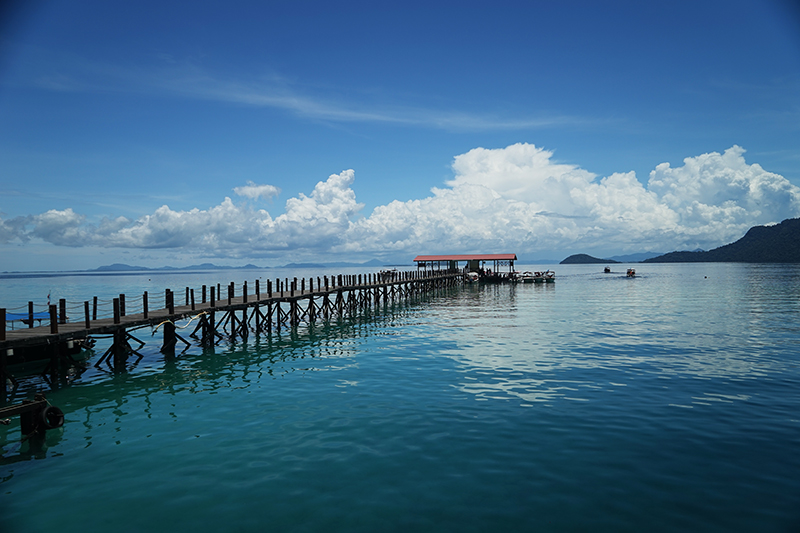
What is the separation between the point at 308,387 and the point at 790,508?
13693 mm

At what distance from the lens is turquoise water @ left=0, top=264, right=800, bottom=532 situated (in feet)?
27.9

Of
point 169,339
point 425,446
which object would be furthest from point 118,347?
point 425,446

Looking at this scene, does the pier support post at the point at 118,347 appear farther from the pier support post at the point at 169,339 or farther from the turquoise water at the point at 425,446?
the pier support post at the point at 169,339

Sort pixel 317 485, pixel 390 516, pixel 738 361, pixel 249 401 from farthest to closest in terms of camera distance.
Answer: pixel 738 361 < pixel 249 401 < pixel 317 485 < pixel 390 516

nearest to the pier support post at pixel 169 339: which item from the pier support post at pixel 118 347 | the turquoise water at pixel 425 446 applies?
the pier support post at pixel 118 347

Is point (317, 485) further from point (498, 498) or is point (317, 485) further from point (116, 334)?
point (116, 334)

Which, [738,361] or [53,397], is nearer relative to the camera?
[53,397]

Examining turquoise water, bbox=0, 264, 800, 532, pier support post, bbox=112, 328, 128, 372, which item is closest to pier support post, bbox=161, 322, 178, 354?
pier support post, bbox=112, 328, 128, 372

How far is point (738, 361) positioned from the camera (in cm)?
2012

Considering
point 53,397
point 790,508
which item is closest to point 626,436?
point 790,508

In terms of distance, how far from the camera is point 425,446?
1130cm

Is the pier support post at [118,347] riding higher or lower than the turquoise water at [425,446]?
higher

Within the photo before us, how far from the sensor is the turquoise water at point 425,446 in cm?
850

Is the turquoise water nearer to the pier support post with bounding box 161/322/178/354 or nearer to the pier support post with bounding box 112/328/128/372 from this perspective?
the pier support post with bounding box 112/328/128/372
